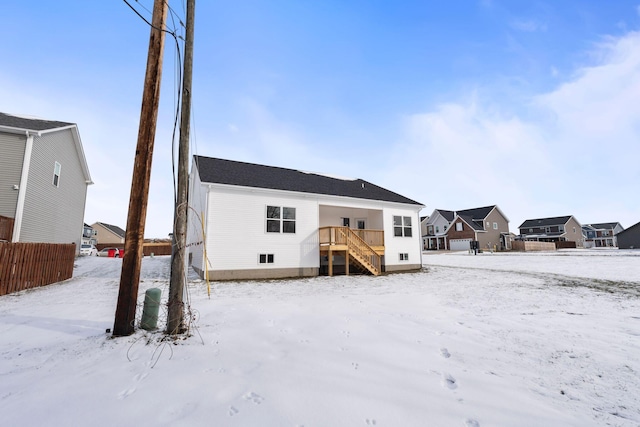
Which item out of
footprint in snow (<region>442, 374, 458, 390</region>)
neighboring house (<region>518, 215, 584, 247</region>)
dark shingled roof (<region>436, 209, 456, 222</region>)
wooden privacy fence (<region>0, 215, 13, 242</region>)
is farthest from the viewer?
neighboring house (<region>518, 215, 584, 247</region>)

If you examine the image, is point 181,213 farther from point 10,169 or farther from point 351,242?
point 10,169

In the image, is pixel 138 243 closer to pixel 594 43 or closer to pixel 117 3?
pixel 117 3

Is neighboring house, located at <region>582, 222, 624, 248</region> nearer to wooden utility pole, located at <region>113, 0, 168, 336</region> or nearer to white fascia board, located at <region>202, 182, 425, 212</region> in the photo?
white fascia board, located at <region>202, 182, 425, 212</region>

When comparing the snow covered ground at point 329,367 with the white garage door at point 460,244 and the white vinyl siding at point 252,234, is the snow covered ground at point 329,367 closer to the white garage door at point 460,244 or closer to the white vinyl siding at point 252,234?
the white vinyl siding at point 252,234

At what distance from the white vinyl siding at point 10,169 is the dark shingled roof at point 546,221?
7959 centimetres

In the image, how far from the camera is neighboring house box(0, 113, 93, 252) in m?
12.6

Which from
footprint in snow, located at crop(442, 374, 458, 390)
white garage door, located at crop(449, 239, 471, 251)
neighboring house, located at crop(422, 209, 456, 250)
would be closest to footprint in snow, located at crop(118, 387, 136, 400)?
footprint in snow, located at crop(442, 374, 458, 390)

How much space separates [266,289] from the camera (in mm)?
9961

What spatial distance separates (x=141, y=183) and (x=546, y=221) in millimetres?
78525

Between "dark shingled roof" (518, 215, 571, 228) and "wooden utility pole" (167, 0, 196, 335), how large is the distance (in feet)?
247

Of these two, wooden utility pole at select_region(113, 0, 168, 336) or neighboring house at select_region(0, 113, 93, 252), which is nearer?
wooden utility pole at select_region(113, 0, 168, 336)

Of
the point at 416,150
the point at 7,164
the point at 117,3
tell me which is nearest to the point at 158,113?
the point at 117,3

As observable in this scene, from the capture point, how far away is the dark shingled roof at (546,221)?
57844 mm

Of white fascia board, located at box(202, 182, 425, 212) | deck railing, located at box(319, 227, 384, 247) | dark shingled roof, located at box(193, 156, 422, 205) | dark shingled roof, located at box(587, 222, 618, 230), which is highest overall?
dark shingled roof, located at box(587, 222, 618, 230)
